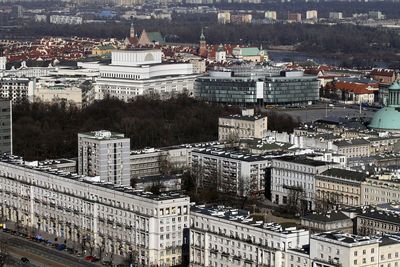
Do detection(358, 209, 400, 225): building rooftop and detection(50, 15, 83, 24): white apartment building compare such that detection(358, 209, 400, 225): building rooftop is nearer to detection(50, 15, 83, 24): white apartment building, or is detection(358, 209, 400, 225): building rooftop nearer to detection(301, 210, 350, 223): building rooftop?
detection(301, 210, 350, 223): building rooftop

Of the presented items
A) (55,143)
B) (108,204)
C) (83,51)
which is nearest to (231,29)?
(83,51)

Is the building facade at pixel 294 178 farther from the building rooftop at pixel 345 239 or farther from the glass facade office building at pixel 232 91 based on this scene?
the glass facade office building at pixel 232 91

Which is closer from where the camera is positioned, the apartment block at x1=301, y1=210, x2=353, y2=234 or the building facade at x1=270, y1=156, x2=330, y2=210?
the apartment block at x1=301, y1=210, x2=353, y2=234

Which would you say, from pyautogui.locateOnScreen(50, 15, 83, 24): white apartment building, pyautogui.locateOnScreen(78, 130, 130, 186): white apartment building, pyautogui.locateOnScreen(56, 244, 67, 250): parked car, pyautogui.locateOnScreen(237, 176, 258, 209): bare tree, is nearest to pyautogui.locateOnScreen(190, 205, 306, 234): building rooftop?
pyautogui.locateOnScreen(56, 244, 67, 250): parked car

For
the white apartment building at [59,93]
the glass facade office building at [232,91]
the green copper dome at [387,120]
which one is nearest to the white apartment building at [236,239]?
the green copper dome at [387,120]

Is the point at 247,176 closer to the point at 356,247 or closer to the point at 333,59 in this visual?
the point at 356,247

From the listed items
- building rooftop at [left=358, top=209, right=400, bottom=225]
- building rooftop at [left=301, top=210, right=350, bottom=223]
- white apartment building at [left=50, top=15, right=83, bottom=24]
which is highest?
building rooftop at [left=358, top=209, right=400, bottom=225]

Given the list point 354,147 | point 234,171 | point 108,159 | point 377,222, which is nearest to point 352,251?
point 377,222
